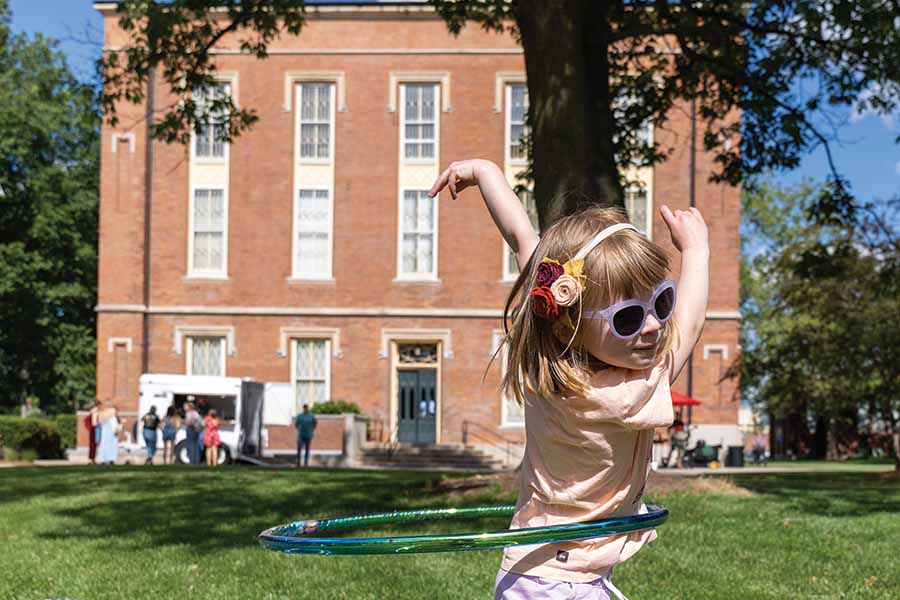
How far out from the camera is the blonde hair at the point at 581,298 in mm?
3006

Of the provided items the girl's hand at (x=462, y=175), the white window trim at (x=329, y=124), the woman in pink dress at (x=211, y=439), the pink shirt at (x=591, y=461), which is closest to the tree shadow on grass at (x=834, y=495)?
the girl's hand at (x=462, y=175)

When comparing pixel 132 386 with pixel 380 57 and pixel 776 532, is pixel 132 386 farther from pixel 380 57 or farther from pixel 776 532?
pixel 776 532

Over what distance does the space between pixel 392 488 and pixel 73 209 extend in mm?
34872

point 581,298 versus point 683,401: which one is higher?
Answer: point 581,298

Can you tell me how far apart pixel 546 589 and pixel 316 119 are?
33501 mm

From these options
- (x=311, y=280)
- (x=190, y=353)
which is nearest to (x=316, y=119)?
(x=311, y=280)

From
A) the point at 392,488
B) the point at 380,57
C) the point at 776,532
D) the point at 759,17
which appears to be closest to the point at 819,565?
the point at 776,532

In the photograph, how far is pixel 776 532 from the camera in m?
9.91

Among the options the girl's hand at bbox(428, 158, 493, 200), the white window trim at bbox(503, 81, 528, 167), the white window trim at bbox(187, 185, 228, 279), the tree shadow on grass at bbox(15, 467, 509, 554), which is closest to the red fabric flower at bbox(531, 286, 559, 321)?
the girl's hand at bbox(428, 158, 493, 200)

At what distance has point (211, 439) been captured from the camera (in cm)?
2827

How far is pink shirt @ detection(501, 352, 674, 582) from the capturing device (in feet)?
10.1

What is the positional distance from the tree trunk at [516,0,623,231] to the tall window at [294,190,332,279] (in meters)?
23.5

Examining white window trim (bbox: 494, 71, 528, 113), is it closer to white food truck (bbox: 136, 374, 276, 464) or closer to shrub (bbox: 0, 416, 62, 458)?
white food truck (bbox: 136, 374, 276, 464)

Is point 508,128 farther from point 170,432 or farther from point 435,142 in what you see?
point 170,432
